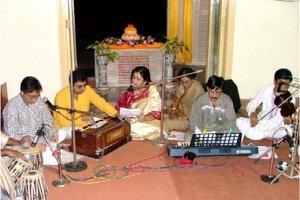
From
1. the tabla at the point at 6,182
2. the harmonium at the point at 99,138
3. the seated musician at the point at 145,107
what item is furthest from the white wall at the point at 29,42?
the tabla at the point at 6,182

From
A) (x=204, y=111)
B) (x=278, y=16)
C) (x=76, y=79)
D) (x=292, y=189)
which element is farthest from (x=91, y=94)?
(x=278, y=16)

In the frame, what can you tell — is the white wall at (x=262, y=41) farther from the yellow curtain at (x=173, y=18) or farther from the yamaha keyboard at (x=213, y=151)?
the yellow curtain at (x=173, y=18)

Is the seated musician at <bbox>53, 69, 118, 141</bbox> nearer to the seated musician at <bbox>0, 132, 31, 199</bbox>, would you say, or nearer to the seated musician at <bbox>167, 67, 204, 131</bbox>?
the seated musician at <bbox>0, 132, 31, 199</bbox>

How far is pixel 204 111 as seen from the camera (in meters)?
4.41

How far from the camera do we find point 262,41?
5652 mm

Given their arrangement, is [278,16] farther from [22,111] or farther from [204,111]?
[22,111]

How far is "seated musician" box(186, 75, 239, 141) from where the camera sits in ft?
14.2

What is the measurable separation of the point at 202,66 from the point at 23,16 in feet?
13.6

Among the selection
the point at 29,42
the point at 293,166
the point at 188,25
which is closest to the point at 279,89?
the point at 293,166

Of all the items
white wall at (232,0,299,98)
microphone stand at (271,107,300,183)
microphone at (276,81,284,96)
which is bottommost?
microphone stand at (271,107,300,183)

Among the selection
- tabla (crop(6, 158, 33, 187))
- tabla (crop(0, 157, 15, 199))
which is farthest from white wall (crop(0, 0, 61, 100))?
tabla (crop(0, 157, 15, 199))

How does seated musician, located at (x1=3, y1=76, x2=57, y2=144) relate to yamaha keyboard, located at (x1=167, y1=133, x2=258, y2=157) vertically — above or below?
above

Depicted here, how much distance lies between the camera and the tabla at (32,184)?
296 cm

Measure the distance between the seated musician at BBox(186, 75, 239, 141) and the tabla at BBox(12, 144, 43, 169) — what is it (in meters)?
1.71
